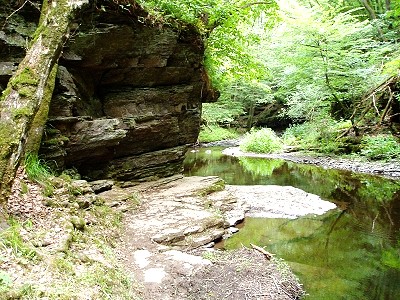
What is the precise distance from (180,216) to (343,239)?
4053 millimetres

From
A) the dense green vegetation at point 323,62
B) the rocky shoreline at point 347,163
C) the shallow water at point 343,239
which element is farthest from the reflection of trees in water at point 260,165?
the dense green vegetation at point 323,62

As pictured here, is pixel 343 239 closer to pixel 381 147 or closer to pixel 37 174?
pixel 37 174

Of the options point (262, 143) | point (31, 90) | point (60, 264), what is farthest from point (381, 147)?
point (60, 264)

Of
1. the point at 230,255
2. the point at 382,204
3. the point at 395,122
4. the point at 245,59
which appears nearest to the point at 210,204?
the point at 230,255

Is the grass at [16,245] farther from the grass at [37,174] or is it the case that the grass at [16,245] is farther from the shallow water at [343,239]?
the shallow water at [343,239]

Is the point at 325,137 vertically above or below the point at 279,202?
above

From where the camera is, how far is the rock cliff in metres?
7.72

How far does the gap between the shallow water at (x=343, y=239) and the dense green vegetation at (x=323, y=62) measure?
16.8 ft

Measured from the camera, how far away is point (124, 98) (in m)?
10.1

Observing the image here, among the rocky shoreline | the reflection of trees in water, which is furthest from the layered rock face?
the rocky shoreline

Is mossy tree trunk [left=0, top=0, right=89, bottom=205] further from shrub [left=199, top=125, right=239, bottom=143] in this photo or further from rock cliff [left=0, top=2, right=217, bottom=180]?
shrub [left=199, top=125, right=239, bottom=143]

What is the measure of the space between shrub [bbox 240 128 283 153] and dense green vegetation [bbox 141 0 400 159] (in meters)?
1.74

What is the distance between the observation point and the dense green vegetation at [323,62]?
1401 cm

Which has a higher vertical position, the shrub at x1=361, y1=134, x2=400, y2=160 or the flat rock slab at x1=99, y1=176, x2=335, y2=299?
the shrub at x1=361, y1=134, x2=400, y2=160
